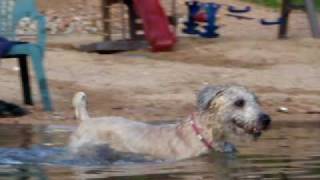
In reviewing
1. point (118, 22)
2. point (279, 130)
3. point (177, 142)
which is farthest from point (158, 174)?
point (118, 22)

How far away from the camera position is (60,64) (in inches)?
766

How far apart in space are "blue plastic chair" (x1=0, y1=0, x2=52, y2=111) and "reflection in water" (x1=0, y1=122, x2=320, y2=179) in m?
2.26

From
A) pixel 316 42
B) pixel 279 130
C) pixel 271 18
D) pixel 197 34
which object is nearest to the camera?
pixel 279 130

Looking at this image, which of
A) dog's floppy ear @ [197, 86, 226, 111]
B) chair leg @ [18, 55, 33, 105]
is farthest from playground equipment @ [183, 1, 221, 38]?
dog's floppy ear @ [197, 86, 226, 111]

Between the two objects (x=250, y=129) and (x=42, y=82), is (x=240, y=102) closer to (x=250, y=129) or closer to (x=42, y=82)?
(x=250, y=129)

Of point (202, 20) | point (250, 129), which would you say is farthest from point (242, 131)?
point (202, 20)

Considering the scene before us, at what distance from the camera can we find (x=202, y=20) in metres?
23.5

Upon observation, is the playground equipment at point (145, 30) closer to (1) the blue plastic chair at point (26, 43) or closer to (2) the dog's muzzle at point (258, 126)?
(1) the blue plastic chair at point (26, 43)

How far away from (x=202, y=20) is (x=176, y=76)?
5371mm

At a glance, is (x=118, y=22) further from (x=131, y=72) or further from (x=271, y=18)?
(x=131, y=72)

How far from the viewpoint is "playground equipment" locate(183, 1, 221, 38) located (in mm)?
23188

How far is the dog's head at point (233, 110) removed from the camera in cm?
996

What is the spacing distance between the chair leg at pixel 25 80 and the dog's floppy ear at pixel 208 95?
476 centimetres

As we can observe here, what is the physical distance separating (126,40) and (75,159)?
11.9m
